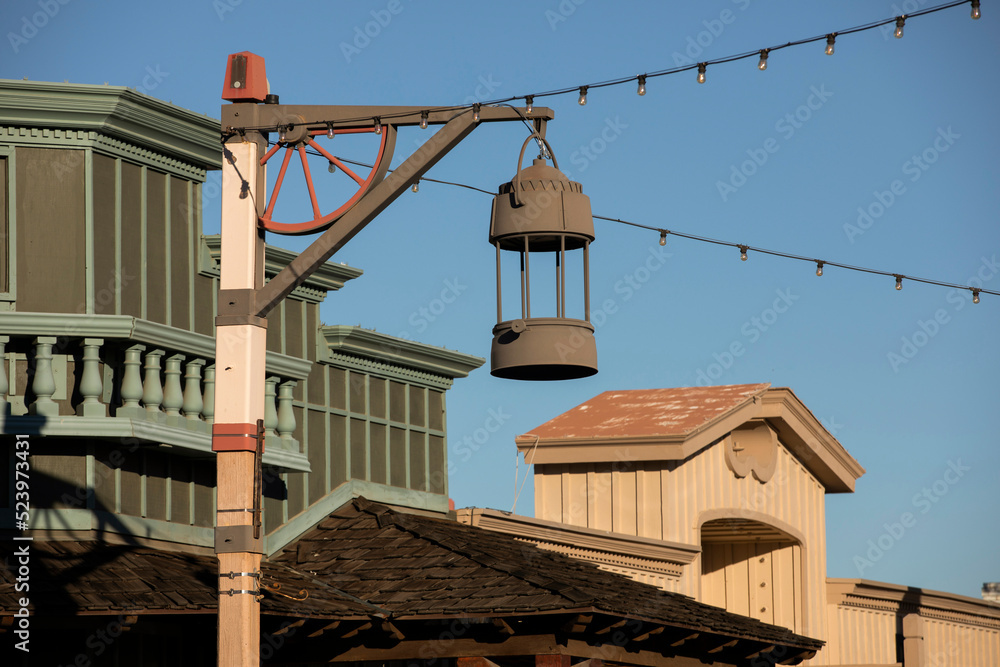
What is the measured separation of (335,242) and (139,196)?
5.35 m

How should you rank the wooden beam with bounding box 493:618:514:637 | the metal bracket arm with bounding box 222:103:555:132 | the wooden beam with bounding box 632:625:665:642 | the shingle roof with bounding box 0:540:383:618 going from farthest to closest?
1. the wooden beam with bounding box 632:625:665:642
2. the wooden beam with bounding box 493:618:514:637
3. the shingle roof with bounding box 0:540:383:618
4. the metal bracket arm with bounding box 222:103:555:132

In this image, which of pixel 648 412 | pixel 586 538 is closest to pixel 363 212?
pixel 586 538

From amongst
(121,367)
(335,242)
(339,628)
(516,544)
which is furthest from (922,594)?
(335,242)

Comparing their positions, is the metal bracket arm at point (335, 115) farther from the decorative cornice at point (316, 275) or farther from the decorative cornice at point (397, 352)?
the decorative cornice at point (397, 352)

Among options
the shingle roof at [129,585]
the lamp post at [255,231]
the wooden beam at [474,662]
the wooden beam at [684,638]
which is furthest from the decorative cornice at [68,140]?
the wooden beam at [684,638]

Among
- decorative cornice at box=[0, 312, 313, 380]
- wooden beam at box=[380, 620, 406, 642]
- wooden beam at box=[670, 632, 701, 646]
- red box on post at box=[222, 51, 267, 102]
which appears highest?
red box on post at box=[222, 51, 267, 102]

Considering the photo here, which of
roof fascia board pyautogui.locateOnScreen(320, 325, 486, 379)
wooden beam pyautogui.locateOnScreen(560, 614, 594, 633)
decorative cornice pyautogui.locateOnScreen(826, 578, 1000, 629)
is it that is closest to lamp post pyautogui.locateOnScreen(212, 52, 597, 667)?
wooden beam pyautogui.locateOnScreen(560, 614, 594, 633)

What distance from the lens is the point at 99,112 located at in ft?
42.9

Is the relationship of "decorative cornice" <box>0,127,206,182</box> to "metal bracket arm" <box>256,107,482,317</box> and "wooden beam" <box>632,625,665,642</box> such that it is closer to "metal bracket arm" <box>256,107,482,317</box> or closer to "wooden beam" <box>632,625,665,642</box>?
"metal bracket arm" <box>256,107,482,317</box>

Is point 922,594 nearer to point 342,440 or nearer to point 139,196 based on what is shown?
point 342,440

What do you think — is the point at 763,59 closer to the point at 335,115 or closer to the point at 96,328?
the point at 335,115

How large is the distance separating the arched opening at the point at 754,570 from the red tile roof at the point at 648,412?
215 cm

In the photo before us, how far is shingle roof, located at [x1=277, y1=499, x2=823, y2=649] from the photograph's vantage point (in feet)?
44.4

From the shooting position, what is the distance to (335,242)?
9.02 m
